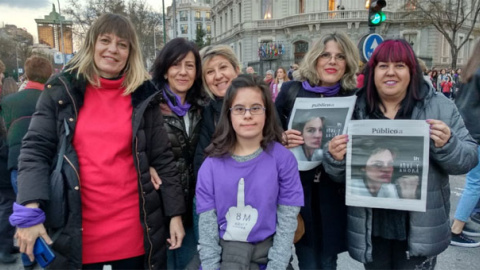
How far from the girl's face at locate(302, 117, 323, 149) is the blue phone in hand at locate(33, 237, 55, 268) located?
1.72 m

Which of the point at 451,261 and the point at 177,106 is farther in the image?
the point at 451,261

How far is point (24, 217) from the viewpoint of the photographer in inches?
72.9

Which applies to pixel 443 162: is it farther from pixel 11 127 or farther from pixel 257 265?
pixel 11 127

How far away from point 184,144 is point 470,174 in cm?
363

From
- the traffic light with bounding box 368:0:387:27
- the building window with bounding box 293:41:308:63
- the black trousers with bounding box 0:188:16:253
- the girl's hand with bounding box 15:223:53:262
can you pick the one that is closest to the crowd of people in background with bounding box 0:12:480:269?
the girl's hand with bounding box 15:223:53:262

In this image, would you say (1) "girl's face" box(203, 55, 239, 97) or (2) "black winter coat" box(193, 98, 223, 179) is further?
(1) "girl's face" box(203, 55, 239, 97)

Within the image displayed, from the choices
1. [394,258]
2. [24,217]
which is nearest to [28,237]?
[24,217]

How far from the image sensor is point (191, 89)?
277cm

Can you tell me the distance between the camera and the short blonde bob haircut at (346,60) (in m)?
2.58

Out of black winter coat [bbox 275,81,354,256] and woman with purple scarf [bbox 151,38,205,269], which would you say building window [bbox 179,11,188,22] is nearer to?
woman with purple scarf [bbox 151,38,205,269]

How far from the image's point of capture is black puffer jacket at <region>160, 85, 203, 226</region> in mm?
2523

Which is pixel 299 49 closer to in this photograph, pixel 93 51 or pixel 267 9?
pixel 267 9

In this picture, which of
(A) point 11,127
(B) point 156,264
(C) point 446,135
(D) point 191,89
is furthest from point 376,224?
(A) point 11,127

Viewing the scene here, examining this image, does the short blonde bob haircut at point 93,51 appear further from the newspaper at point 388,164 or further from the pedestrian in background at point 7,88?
the pedestrian in background at point 7,88
